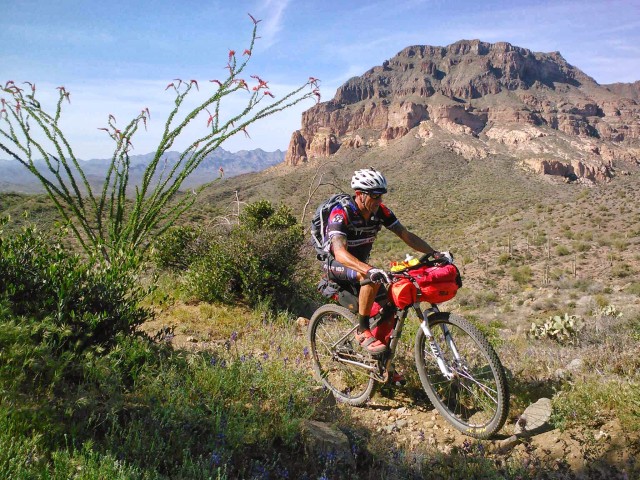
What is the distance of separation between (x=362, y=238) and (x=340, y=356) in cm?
132

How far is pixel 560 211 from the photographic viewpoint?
3497 cm

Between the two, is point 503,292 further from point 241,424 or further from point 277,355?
point 241,424

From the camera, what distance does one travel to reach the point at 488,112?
136125 mm

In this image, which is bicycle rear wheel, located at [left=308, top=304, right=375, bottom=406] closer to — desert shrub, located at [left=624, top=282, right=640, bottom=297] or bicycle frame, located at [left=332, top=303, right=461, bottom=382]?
bicycle frame, located at [left=332, top=303, right=461, bottom=382]

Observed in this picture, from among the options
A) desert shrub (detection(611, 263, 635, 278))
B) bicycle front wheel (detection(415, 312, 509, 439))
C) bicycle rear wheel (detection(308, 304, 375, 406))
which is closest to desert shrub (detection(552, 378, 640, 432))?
bicycle front wheel (detection(415, 312, 509, 439))

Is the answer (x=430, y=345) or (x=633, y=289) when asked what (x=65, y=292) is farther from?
(x=633, y=289)

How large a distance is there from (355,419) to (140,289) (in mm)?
2357

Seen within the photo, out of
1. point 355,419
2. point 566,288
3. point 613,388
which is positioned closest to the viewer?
point 613,388

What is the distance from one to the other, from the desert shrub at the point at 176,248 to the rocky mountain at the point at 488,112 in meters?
87.1

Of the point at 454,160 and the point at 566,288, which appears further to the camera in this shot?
the point at 454,160

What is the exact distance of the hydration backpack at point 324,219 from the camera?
3.98 metres

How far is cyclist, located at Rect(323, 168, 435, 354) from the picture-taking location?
12.0ft

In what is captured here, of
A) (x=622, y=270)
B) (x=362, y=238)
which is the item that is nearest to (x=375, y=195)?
(x=362, y=238)

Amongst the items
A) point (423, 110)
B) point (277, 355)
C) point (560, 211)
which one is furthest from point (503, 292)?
point (423, 110)
